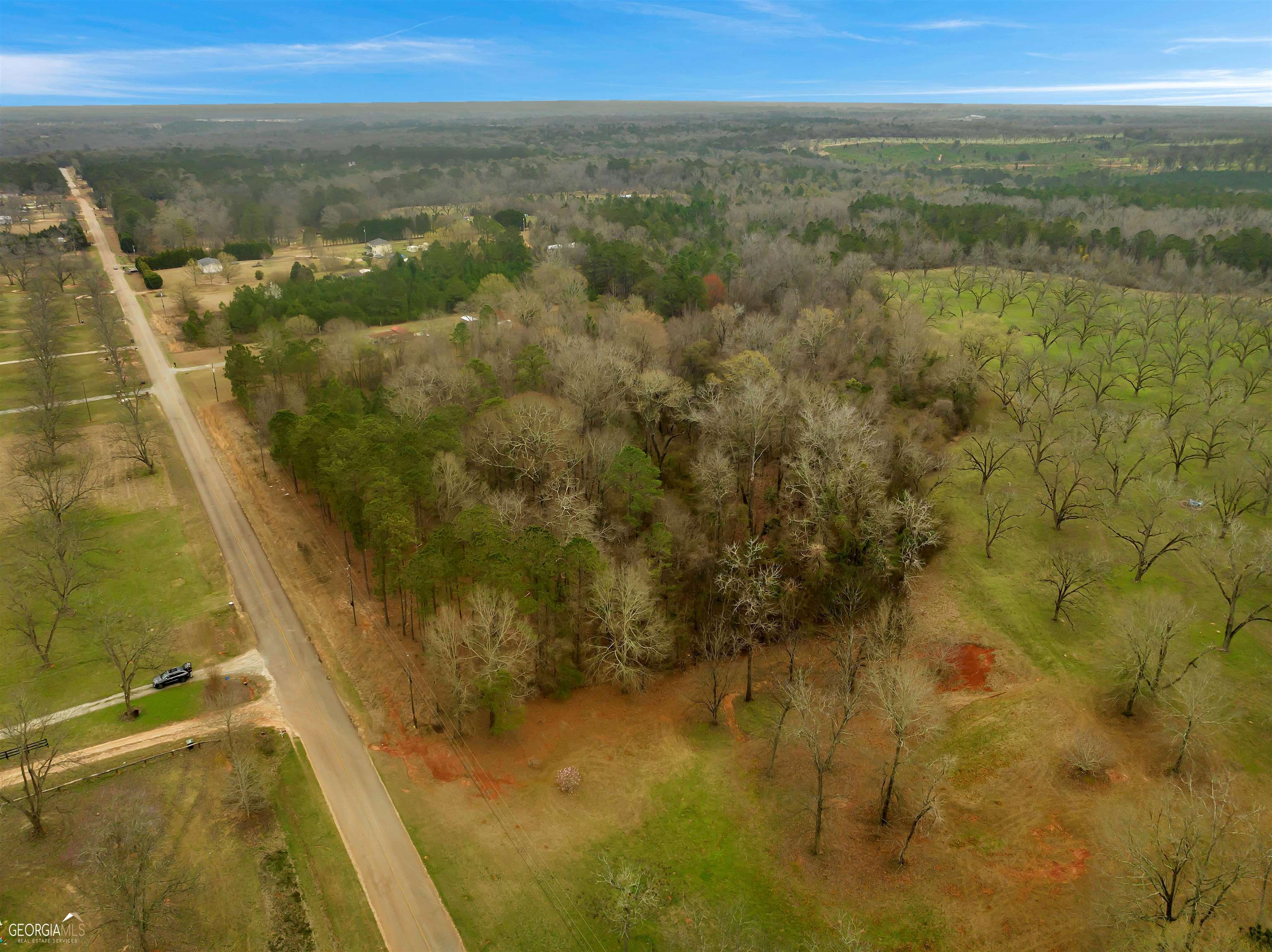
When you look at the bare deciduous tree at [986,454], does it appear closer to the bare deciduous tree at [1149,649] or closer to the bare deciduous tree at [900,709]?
the bare deciduous tree at [1149,649]

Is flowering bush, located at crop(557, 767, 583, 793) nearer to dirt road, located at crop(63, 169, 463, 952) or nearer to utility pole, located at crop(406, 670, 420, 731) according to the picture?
dirt road, located at crop(63, 169, 463, 952)

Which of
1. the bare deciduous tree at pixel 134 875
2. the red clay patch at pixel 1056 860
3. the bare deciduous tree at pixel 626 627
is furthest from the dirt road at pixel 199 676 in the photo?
the red clay patch at pixel 1056 860

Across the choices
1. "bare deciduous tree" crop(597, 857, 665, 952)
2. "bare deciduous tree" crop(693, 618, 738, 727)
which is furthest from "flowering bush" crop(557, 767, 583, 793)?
"bare deciduous tree" crop(693, 618, 738, 727)

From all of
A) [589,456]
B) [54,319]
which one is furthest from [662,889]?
[54,319]

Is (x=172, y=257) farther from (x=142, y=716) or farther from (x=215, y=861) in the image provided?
(x=215, y=861)

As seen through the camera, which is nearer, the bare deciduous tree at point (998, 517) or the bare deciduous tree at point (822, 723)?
the bare deciduous tree at point (822, 723)
